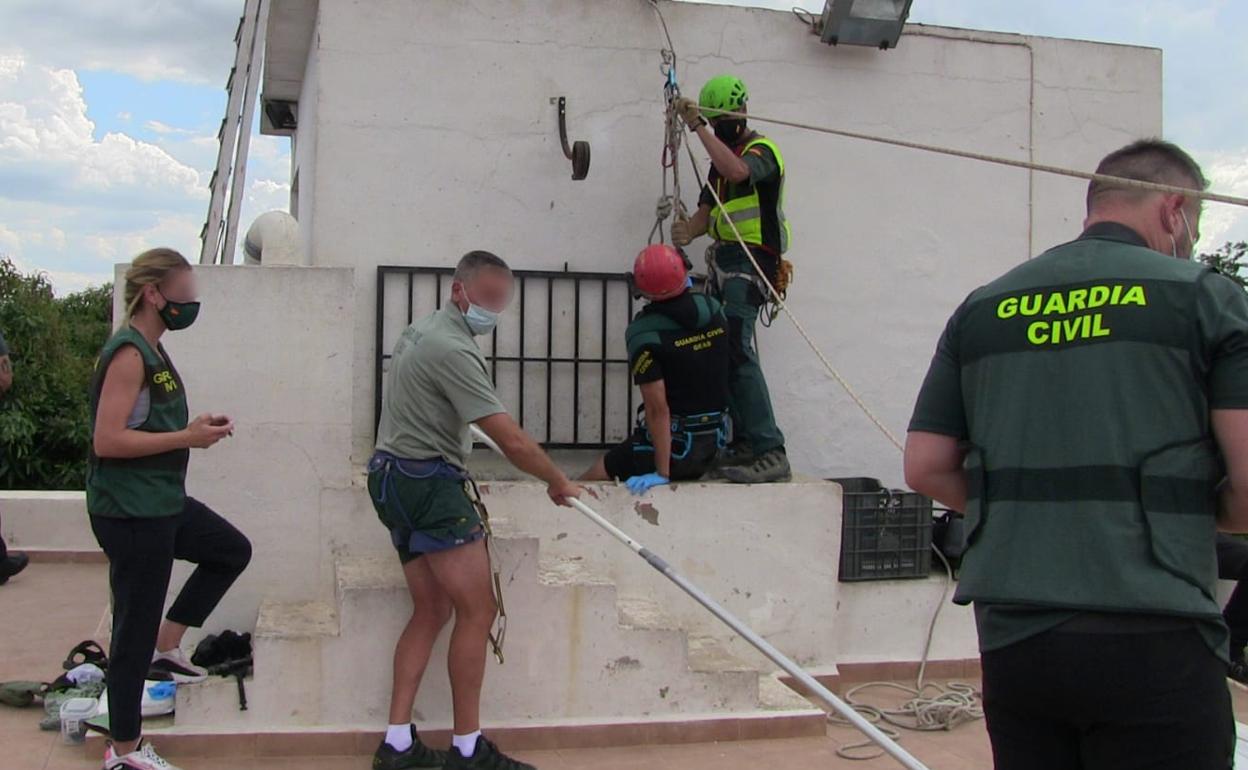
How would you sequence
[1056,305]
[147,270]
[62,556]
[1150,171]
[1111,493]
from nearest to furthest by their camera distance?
[1111,493] → [1056,305] → [1150,171] → [147,270] → [62,556]

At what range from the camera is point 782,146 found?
23.0 ft

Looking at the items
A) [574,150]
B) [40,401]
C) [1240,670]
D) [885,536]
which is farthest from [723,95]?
[40,401]

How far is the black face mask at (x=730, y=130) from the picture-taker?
6.35 m

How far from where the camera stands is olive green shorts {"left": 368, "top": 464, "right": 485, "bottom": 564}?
14.4ft

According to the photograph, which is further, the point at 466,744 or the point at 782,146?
the point at 782,146

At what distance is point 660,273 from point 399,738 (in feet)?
8.18

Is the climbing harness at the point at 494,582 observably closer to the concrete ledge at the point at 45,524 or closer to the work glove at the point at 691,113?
the work glove at the point at 691,113

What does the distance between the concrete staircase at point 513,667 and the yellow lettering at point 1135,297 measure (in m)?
3.04

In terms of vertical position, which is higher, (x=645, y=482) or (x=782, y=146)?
(x=782, y=146)

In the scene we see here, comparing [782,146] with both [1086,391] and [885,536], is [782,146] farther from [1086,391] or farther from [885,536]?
[1086,391]

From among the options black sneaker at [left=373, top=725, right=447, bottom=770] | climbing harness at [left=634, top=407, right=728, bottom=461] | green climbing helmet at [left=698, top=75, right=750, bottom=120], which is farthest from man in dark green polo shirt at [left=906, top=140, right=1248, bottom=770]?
green climbing helmet at [left=698, top=75, right=750, bottom=120]

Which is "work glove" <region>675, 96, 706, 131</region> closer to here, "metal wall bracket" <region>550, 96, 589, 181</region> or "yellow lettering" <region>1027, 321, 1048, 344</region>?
"metal wall bracket" <region>550, 96, 589, 181</region>

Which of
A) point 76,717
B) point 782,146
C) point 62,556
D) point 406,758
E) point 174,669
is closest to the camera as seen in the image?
point 406,758

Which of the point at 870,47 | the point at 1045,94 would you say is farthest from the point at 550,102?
the point at 1045,94
